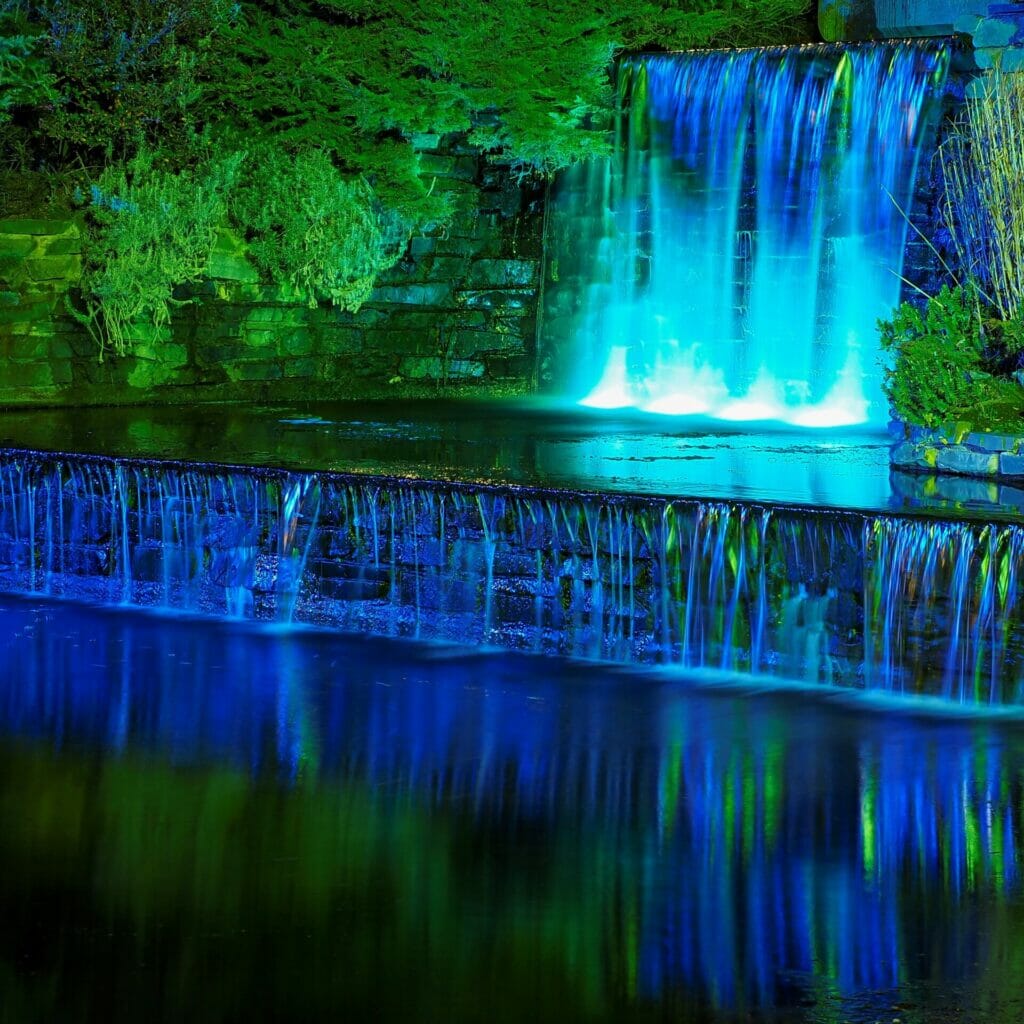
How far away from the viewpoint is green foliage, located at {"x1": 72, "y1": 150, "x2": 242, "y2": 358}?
11664 mm

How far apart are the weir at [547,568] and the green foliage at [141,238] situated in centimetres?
277

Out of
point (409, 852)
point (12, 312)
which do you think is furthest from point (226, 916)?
point (12, 312)

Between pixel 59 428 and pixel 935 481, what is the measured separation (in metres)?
4.91

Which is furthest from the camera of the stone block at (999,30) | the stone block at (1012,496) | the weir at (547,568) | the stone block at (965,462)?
the stone block at (999,30)

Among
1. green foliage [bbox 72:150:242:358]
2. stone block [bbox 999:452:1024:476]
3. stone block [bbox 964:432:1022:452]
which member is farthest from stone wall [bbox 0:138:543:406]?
stone block [bbox 999:452:1024:476]

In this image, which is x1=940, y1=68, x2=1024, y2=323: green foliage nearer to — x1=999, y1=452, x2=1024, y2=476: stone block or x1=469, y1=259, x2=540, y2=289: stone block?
x1=999, y1=452, x2=1024, y2=476: stone block

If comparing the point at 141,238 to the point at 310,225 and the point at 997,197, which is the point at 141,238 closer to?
the point at 310,225

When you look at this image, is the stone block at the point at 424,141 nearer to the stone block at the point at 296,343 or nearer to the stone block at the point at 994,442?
the stone block at the point at 296,343

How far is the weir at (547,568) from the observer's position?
7.10 m

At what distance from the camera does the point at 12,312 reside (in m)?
11.5

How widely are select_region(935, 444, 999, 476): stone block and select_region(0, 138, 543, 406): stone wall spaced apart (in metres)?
5.31

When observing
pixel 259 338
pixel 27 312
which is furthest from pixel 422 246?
pixel 27 312

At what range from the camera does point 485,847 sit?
17.5ft

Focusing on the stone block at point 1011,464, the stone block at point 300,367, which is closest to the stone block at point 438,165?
the stone block at point 300,367
